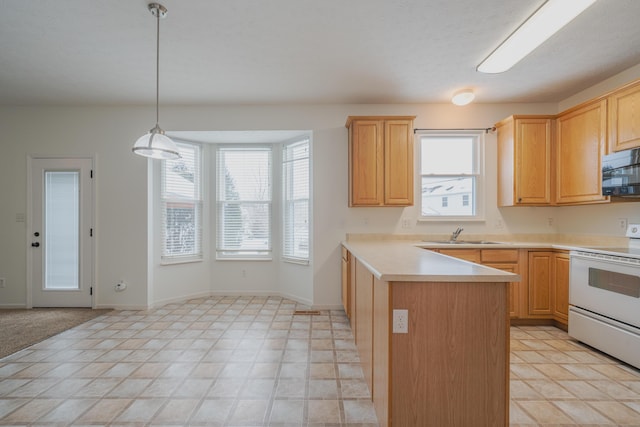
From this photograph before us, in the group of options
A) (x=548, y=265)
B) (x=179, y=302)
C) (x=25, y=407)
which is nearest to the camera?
(x=25, y=407)

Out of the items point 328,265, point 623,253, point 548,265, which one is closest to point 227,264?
point 328,265

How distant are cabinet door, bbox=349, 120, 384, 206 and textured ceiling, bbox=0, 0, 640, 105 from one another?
46 cm

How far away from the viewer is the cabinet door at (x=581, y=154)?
313cm

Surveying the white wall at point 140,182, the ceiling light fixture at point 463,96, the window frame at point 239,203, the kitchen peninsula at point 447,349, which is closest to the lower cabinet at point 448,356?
the kitchen peninsula at point 447,349

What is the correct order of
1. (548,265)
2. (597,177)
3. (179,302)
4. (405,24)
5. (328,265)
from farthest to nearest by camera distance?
1. (179,302)
2. (328,265)
3. (548,265)
4. (597,177)
5. (405,24)

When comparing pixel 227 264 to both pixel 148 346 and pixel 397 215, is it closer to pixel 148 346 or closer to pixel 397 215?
pixel 148 346

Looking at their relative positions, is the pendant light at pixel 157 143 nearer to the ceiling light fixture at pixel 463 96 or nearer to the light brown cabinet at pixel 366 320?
the light brown cabinet at pixel 366 320

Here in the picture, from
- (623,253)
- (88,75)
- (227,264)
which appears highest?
(88,75)

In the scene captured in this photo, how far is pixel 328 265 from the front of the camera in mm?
4070

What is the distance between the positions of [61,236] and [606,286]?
20.9 feet

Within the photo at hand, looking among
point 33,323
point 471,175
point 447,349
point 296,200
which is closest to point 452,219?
point 471,175

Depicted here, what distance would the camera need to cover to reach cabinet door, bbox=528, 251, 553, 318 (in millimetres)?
3430

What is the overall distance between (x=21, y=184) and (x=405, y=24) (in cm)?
529

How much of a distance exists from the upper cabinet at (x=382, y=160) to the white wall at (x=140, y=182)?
0.35m
